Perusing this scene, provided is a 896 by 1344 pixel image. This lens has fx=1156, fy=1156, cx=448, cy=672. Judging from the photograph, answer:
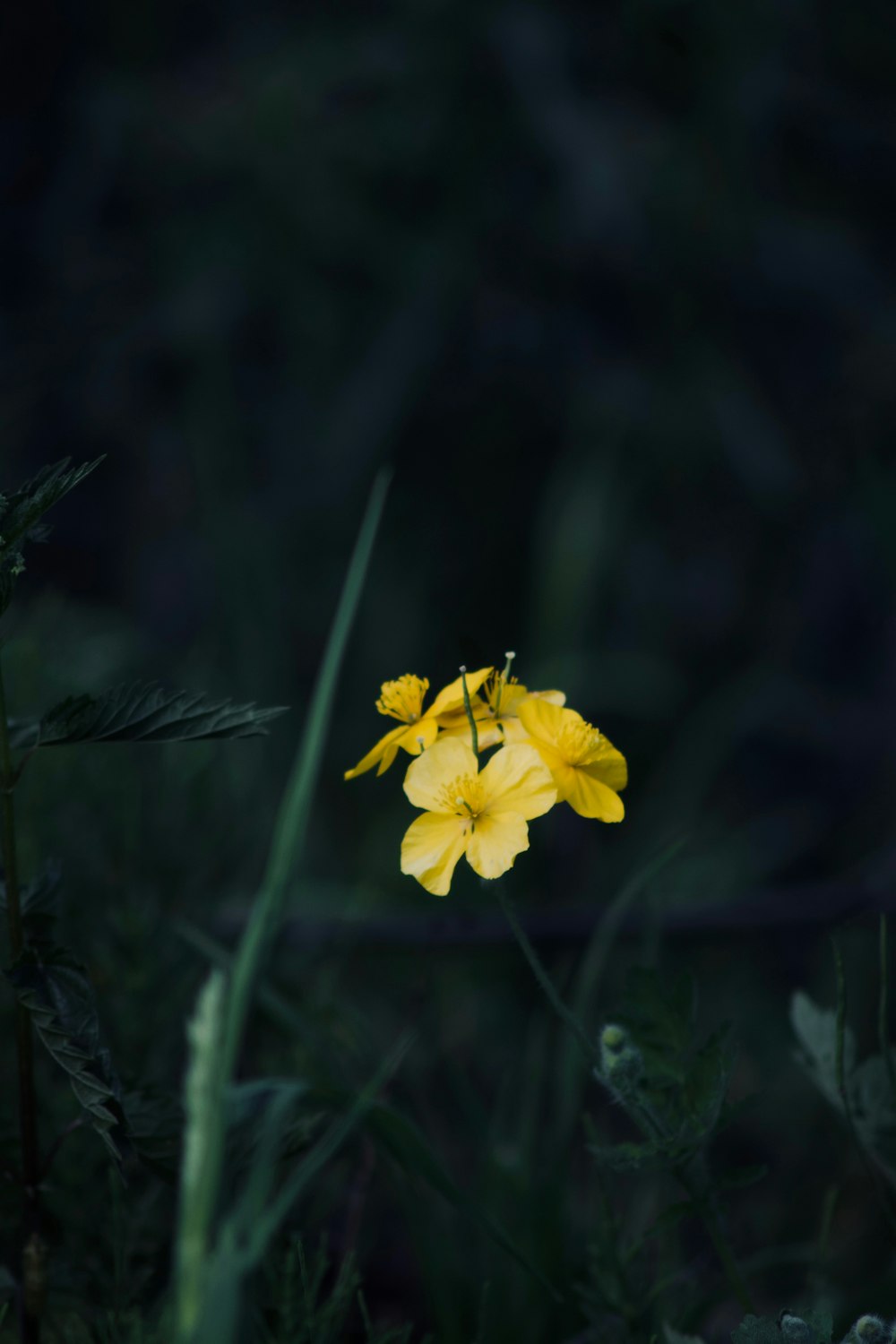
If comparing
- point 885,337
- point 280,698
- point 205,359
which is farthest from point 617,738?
point 205,359

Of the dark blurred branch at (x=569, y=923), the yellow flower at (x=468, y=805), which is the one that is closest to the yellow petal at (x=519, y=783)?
the yellow flower at (x=468, y=805)

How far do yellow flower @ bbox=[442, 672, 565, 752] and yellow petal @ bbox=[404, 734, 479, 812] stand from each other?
0.04 ft

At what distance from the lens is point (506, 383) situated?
1749 mm

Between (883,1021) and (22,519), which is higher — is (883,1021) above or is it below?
below

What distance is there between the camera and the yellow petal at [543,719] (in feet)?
1.78

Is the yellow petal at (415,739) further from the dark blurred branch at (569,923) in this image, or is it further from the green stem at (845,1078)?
the dark blurred branch at (569,923)

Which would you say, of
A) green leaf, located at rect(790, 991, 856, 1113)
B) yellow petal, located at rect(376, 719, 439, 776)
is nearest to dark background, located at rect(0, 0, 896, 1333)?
green leaf, located at rect(790, 991, 856, 1113)

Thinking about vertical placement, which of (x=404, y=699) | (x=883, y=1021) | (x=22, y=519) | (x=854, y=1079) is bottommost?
(x=854, y=1079)

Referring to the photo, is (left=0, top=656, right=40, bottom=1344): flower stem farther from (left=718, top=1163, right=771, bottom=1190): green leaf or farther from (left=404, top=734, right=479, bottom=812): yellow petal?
(left=718, top=1163, right=771, bottom=1190): green leaf

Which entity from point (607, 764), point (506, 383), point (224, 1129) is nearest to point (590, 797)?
point (607, 764)

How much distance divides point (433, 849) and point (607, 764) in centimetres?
10

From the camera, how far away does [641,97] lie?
155 cm

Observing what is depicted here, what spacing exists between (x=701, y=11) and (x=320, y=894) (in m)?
1.26

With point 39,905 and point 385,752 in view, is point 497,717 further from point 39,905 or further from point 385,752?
point 39,905
